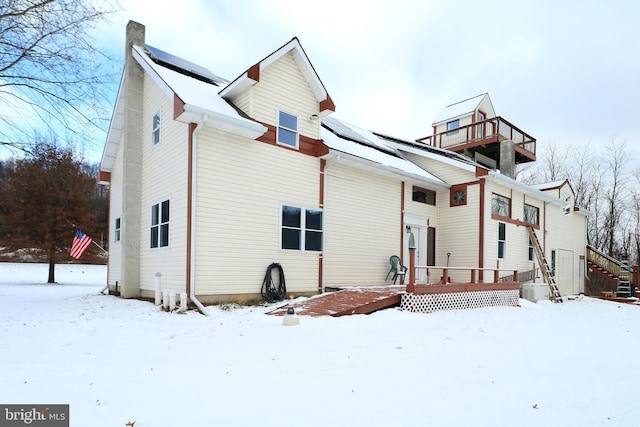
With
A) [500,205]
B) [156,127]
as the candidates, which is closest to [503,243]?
[500,205]

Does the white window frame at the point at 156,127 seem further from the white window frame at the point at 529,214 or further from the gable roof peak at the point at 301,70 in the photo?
the white window frame at the point at 529,214

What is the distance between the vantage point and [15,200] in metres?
22.8

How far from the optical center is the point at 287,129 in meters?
11.9

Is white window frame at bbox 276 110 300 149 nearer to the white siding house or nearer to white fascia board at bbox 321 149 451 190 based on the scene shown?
the white siding house

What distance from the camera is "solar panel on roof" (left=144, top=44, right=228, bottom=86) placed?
12688mm

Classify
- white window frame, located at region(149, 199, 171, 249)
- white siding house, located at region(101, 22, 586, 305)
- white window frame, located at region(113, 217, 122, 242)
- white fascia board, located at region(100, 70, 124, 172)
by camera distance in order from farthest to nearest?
1. white window frame, located at region(113, 217, 122, 242)
2. white fascia board, located at region(100, 70, 124, 172)
3. white window frame, located at region(149, 199, 171, 249)
4. white siding house, located at region(101, 22, 586, 305)

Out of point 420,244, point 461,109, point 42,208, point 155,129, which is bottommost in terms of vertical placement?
point 420,244

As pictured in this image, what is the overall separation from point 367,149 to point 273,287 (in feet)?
22.8

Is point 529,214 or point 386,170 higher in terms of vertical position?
point 386,170

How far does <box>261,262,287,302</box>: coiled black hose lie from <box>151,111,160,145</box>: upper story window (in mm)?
5285

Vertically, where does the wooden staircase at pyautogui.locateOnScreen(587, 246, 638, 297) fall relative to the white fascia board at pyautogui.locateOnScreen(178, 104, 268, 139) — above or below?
below

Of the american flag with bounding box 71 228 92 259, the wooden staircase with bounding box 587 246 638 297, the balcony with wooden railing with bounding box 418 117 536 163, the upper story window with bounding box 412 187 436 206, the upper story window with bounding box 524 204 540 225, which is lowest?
the wooden staircase with bounding box 587 246 638 297

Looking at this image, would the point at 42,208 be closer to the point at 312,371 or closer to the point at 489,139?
the point at 312,371

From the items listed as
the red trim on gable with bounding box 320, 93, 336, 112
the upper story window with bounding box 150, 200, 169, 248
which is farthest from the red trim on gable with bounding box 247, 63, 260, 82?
the upper story window with bounding box 150, 200, 169, 248
